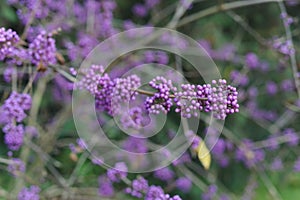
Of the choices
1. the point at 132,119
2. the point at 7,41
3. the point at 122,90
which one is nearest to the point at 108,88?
the point at 122,90

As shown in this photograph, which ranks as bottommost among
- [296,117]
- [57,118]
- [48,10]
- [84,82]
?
[84,82]

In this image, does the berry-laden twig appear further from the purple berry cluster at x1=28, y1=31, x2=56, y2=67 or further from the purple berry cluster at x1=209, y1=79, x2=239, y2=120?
the purple berry cluster at x1=28, y1=31, x2=56, y2=67

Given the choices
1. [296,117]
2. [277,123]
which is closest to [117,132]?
[277,123]

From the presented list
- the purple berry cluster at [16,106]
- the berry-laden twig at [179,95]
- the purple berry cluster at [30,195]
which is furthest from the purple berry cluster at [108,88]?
the purple berry cluster at [30,195]

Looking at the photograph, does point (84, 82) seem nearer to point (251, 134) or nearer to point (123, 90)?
point (123, 90)

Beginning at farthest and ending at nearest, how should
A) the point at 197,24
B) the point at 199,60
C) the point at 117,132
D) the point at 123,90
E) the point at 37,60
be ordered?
1. the point at 197,24
2. the point at 199,60
3. the point at 117,132
4. the point at 37,60
5. the point at 123,90

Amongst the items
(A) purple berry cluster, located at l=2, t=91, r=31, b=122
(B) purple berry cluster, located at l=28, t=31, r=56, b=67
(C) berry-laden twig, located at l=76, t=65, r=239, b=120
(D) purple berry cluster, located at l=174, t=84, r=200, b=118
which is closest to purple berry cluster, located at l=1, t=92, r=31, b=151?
→ (A) purple berry cluster, located at l=2, t=91, r=31, b=122

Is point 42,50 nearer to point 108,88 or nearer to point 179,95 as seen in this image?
point 108,88

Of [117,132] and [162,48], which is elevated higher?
[162,48]
